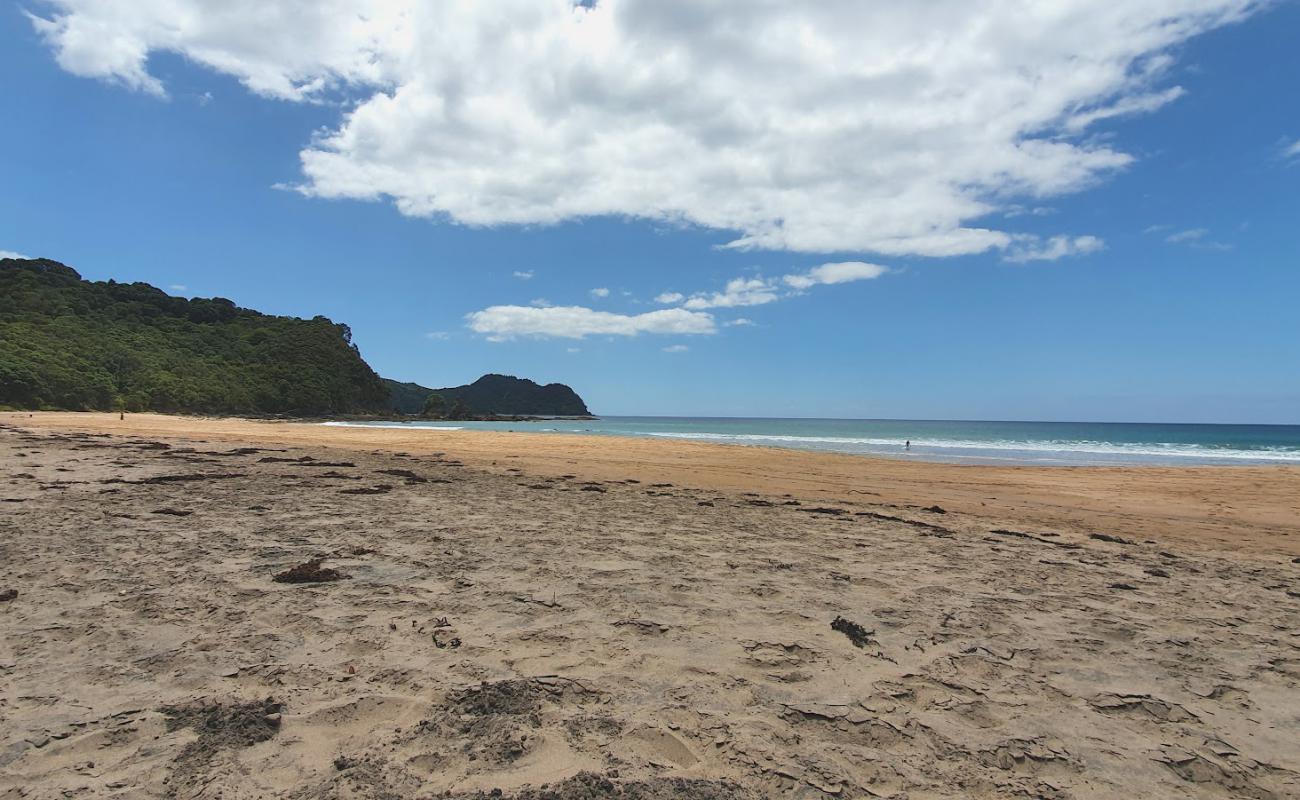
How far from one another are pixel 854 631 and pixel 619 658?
1.68 metres

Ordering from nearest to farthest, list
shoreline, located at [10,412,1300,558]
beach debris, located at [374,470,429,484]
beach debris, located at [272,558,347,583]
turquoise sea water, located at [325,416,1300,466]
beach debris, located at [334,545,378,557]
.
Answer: beach debris, located at [272,558,347,583] < beach debris, located at [334,545,378,557] < shoreline, located at [10,412,1300,558] < beach debris, located at [374,470,429,484] < turquoise sea water, located at [325,416,1300,466]

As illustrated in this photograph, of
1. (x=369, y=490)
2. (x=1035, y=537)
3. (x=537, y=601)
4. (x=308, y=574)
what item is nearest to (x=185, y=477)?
(x=369, y=490)

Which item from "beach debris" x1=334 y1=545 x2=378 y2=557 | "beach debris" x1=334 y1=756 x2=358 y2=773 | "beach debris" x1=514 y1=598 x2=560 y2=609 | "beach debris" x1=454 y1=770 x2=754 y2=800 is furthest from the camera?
"beach debris" x1=334 y1=545 x2=378 y2=557

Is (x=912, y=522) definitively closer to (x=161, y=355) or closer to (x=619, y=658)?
(x=619, y=658)

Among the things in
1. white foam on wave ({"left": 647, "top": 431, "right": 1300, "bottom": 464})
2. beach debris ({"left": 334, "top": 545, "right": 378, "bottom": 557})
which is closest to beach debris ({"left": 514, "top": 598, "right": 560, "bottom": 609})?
beach debris ({"left": 334, "top": 545, "right": 378, "bottom": 557})

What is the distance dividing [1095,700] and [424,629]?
3997mm

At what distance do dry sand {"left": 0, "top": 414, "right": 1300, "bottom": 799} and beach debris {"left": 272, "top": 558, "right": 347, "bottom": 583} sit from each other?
0.10 m

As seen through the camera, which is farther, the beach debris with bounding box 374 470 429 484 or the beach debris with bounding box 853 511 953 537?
the beach debris with bounding box 374 470 429 484

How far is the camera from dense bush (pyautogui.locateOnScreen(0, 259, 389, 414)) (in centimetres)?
5147

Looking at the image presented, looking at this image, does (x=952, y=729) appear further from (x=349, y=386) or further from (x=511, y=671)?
(x=349, y=386)

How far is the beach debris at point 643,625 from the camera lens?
4.12 m

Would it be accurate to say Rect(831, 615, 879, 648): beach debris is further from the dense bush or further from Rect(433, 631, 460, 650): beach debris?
the dense bush

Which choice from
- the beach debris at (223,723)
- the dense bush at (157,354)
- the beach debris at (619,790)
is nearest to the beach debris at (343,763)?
the beach debris at (223,723)

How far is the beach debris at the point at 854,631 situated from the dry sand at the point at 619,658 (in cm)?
4
